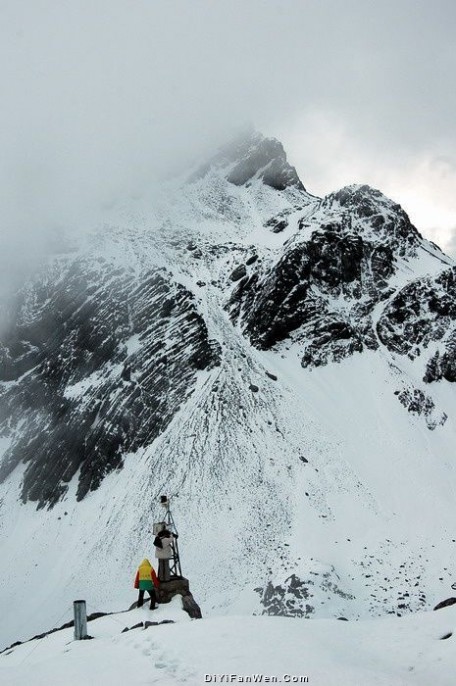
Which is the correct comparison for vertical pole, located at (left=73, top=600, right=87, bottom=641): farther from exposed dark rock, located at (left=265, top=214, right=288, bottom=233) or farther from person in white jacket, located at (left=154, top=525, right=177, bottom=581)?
exposed dark rock, located at (left=265, top=214, right=288, bottom=233)

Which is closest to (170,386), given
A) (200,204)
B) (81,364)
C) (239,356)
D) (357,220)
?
(239,356)

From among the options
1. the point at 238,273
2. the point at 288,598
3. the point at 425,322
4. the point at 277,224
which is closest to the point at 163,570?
the point at 288,598

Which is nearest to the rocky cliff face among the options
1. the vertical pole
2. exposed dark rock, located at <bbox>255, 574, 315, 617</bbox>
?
exposed dark rock, located at <bbox>255, 574, 315, 617</bbox>

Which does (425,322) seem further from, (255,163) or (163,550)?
(255,163)

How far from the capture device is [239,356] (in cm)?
5403

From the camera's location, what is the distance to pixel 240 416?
47.7 meters

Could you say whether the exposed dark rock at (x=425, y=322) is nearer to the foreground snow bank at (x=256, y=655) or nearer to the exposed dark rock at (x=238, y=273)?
the exposed dark rock at (x=238, y=273)

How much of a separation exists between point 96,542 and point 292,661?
114 ft

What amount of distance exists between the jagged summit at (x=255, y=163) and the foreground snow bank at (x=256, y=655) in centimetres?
9079

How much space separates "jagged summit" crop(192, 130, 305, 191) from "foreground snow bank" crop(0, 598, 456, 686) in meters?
90.8

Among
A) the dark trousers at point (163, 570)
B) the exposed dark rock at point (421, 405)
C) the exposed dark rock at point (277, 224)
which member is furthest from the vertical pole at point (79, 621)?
the exposed dark rock at point (277, 224)

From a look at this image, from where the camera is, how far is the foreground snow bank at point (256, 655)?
30.6ft

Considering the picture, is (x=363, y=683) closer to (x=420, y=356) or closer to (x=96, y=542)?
(x=96, y=542)

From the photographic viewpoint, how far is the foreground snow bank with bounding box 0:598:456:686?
934cm
